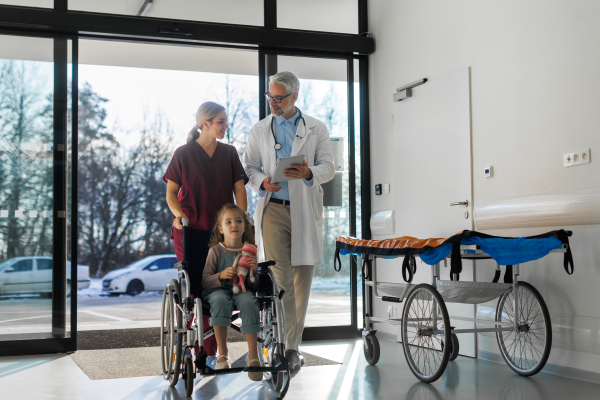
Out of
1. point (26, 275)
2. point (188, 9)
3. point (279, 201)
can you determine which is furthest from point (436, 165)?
point (26, 275)

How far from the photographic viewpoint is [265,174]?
3.55m

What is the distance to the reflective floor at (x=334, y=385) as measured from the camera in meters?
2.88

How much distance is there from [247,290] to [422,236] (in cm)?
211

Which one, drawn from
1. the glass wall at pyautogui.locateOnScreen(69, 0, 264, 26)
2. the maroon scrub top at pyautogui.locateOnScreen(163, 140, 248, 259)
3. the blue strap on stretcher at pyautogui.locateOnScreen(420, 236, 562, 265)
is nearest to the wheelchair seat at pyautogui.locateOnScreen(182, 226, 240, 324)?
the maroon scrub top at pyautogui.locateOnScreen(163, 140, 248, 259)

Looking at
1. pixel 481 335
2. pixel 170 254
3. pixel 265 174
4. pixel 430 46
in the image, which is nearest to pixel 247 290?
pixel 265 174

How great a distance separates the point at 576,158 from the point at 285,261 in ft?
5.60

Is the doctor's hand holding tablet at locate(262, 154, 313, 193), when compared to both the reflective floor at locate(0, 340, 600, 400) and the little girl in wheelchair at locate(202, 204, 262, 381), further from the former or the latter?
the reflective floor at locate(0, 340, 600, 400)

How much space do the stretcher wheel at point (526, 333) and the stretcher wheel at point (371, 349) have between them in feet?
2.43

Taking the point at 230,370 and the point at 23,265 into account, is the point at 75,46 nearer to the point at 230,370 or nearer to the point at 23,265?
the point at 23,265

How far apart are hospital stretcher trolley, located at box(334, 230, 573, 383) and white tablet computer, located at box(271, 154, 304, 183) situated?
80 centimetres

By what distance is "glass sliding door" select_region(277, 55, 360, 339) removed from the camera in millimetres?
5086

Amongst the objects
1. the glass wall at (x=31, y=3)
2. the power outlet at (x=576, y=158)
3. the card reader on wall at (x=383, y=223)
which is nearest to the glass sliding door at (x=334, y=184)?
the card reader on wall at (x=383, y=223)

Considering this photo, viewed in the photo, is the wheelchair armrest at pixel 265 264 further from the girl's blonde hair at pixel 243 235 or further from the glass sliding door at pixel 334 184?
the glass sliding door at pixel 334 184

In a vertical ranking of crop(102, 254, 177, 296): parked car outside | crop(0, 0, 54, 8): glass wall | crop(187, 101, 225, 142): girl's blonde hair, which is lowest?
crop(102, 254, 177, 296): parked car outside
